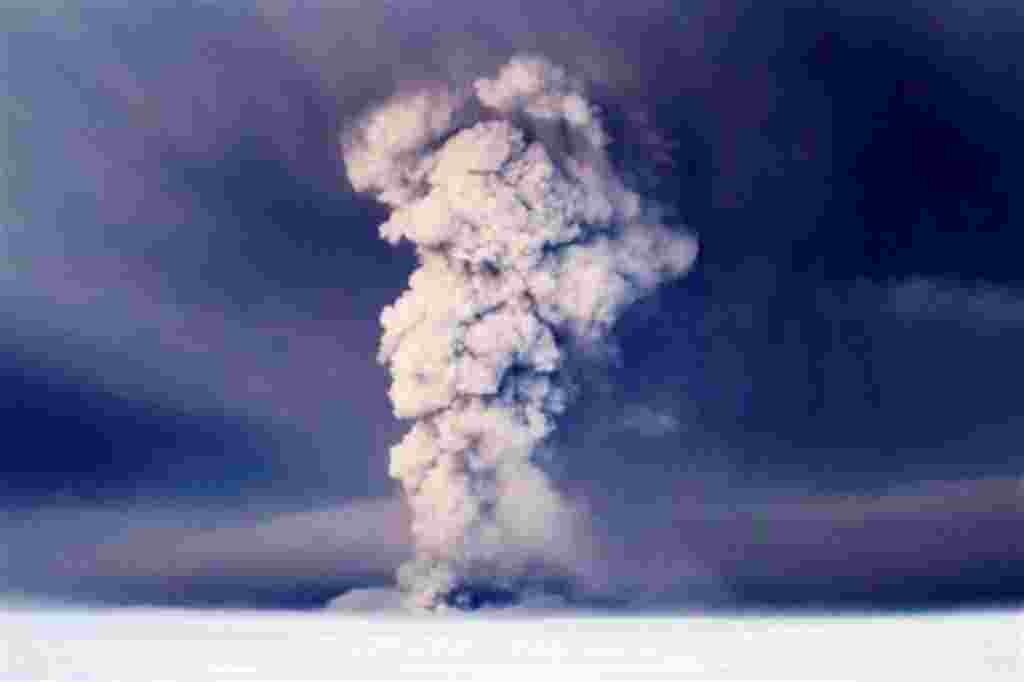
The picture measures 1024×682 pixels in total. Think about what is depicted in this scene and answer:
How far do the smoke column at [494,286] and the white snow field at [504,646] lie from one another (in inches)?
7.2

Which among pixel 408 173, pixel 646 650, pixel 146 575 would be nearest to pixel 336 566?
pixel 146 575

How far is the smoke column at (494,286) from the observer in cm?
377

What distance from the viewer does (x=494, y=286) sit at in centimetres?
418

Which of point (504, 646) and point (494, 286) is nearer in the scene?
point (504, 646)

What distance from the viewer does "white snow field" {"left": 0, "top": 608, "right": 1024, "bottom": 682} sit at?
337 centimetres

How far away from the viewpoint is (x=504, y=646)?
11.5 feet

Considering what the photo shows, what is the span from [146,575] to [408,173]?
1522 mm

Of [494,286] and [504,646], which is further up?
[494,286]

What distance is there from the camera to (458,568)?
3670mm

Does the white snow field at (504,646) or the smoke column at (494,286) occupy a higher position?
the smoke column at (494,286)

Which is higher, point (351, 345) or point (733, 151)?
point (733, 151)

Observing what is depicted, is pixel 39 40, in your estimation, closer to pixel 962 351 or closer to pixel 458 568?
pixel 458 568

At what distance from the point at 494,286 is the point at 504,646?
125 centimetres

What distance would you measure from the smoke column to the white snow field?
0.60ft
